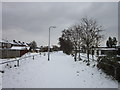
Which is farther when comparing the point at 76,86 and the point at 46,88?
the point at 76,86

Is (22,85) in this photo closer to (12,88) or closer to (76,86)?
(12,88)

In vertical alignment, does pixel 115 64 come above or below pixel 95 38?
below

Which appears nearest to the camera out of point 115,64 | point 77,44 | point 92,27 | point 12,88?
point 12,88

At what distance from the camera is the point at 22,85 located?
25.0 ft

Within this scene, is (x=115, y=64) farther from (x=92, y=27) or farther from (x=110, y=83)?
(x=92, y=27)

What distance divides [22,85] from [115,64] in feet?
21.0

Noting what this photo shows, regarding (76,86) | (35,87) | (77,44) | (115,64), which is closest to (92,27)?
(77,44)

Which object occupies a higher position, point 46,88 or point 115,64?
point 115,64

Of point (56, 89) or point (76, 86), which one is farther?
point (76, 86)

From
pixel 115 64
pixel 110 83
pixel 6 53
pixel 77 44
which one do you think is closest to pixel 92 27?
pixel 77 44

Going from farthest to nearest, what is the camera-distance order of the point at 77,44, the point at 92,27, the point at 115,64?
1. the point at 77,44
2. the point at 92,27
3. the point at 115,64

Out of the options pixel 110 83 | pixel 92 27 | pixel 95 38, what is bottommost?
pixel 110 83

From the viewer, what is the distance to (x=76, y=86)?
7.83 m

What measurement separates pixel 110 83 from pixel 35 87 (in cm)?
486
